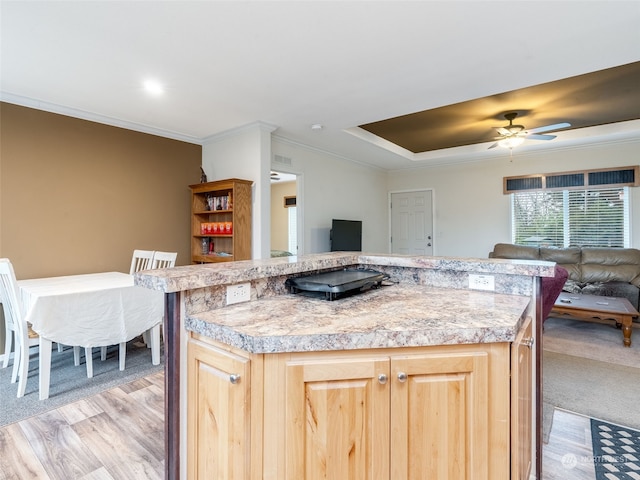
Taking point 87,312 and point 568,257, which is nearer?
point 87,312

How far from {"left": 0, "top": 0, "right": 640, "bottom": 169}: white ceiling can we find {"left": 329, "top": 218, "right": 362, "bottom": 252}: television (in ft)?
6.52

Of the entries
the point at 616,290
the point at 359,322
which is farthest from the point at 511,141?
the point at 359,322

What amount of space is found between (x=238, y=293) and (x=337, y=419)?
62 cm

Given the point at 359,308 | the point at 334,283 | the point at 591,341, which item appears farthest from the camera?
the point at 591,341

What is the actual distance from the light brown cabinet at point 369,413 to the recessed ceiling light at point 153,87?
9.03 ft

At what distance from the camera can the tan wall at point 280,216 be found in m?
8.62

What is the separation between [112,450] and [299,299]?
1444 millimetres

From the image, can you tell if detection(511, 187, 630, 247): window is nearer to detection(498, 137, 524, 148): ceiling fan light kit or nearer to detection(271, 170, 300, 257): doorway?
detection(498, 137, 524, 148): ceiling fan light kit

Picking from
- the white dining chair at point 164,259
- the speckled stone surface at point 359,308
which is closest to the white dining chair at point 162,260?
the white dining chair at point 164,259

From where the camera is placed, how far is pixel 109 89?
303cm

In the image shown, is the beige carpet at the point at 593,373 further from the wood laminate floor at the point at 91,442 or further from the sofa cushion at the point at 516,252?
the wood laminate floor at the point at 91,442

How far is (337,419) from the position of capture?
0.98 m

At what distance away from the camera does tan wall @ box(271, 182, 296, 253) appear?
28.3 ft

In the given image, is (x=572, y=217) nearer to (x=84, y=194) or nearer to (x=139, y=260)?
(x=139, y=260)
